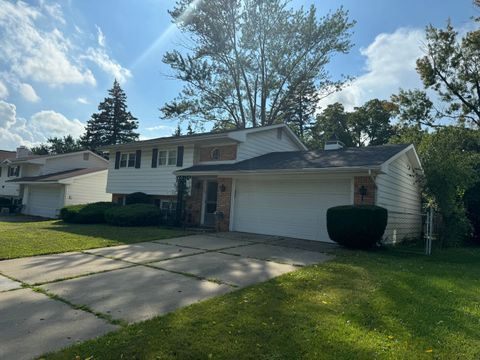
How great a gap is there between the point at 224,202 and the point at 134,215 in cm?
452

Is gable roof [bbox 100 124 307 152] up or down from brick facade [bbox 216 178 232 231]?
up

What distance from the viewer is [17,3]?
10.9 metres

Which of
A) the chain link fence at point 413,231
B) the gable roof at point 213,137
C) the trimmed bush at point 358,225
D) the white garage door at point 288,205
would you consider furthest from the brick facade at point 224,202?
the chain link fence at point 413,231

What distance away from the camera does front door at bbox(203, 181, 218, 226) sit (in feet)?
52.9

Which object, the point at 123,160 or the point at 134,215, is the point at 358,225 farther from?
the point at 123,160

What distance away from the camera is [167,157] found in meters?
18.7

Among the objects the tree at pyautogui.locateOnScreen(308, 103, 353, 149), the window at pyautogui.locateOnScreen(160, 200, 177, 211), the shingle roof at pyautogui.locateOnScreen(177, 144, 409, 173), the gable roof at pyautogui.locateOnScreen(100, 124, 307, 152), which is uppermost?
the tree at pyautogui.locateOnScreen(308, 103, 353, 149)

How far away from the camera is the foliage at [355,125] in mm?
36656

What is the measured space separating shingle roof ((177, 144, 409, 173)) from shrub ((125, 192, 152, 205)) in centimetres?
387

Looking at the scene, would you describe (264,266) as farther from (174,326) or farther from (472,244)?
(472,244)

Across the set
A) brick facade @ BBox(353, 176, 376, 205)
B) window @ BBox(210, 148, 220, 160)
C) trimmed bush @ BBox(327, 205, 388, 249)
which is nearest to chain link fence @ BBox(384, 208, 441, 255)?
brick facade @ BBox(353, 176, 376, 205)

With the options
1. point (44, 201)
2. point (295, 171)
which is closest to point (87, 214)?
point (44, 201)

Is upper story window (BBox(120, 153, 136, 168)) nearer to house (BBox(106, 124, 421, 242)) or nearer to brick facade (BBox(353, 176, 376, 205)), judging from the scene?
house (BBox(106, 124, 421, 242))

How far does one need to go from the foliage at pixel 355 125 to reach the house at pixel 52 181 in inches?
872
